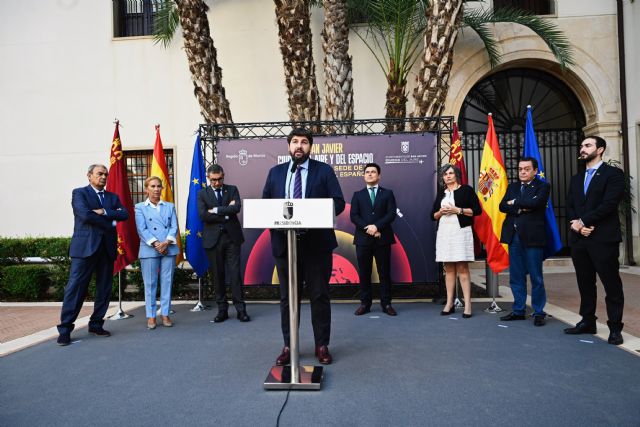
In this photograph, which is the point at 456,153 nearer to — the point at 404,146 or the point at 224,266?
the point at 404,146

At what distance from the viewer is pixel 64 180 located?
11.8 metres

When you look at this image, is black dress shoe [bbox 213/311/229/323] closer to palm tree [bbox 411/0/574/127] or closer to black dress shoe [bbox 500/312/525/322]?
black dress shoe [bbox 500/312/525/322]

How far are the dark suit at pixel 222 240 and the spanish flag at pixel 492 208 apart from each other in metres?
3.51

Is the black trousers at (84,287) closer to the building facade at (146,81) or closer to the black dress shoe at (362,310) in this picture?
the black dress shoe at (362,310)

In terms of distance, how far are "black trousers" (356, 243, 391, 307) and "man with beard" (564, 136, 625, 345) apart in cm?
236

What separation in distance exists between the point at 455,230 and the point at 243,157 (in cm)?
352

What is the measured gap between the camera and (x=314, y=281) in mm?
4055

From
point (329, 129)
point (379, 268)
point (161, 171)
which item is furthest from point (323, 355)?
point (329, 129)

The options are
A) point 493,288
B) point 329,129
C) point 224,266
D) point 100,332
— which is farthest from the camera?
point 329,129

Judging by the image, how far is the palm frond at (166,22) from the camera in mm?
11055

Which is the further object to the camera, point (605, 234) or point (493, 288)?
point (493, 288)

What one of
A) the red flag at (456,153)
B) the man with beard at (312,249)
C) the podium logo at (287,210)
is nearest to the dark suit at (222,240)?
the man with beard at (312,249)

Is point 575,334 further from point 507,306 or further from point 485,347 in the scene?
point 507,306

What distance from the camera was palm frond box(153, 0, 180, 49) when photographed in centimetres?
1105
